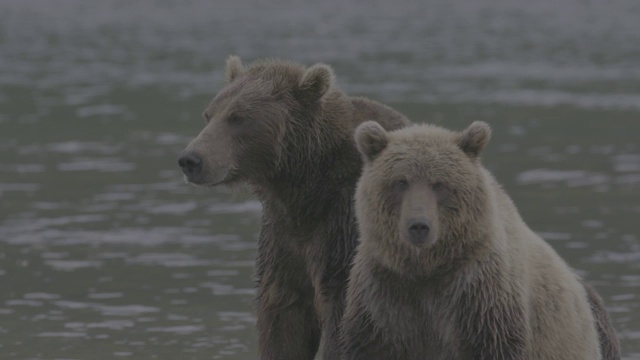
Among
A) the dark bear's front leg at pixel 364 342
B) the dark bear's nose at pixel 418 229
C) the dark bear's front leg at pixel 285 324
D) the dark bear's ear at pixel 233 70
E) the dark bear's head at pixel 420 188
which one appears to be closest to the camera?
the dark bear's nose at pixel 418 229

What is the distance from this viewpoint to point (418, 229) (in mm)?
6879

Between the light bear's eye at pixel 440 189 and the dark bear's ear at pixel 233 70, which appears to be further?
the dark bear's ear at pixel 233 70

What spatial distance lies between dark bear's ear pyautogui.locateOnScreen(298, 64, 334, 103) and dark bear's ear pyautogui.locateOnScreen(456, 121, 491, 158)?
1.12 metres

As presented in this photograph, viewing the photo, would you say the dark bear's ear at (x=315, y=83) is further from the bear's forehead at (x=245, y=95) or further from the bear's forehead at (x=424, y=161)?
the bear's forehead at (x=424, y=161)

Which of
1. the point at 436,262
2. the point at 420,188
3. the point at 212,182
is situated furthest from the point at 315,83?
the point at 436,262

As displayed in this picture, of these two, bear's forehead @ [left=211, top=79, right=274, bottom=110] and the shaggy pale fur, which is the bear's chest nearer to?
the shaggy pale fur

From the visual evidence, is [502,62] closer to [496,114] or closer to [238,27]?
[496,114]

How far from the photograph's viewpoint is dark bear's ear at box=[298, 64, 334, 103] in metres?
8.17

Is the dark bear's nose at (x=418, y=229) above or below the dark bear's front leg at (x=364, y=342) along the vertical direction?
above

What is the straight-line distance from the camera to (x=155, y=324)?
35.2 ft

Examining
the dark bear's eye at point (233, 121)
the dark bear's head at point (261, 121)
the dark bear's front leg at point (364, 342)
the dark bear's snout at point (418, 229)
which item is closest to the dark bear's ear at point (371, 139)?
the dark bear's snout at point (418, 229)

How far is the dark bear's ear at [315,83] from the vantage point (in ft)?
26.8

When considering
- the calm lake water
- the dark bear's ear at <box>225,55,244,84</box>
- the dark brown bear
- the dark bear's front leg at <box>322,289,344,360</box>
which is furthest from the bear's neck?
the dark bear's ear at <box>225,55,244,84</box>

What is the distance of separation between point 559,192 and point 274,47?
65.5 feet
